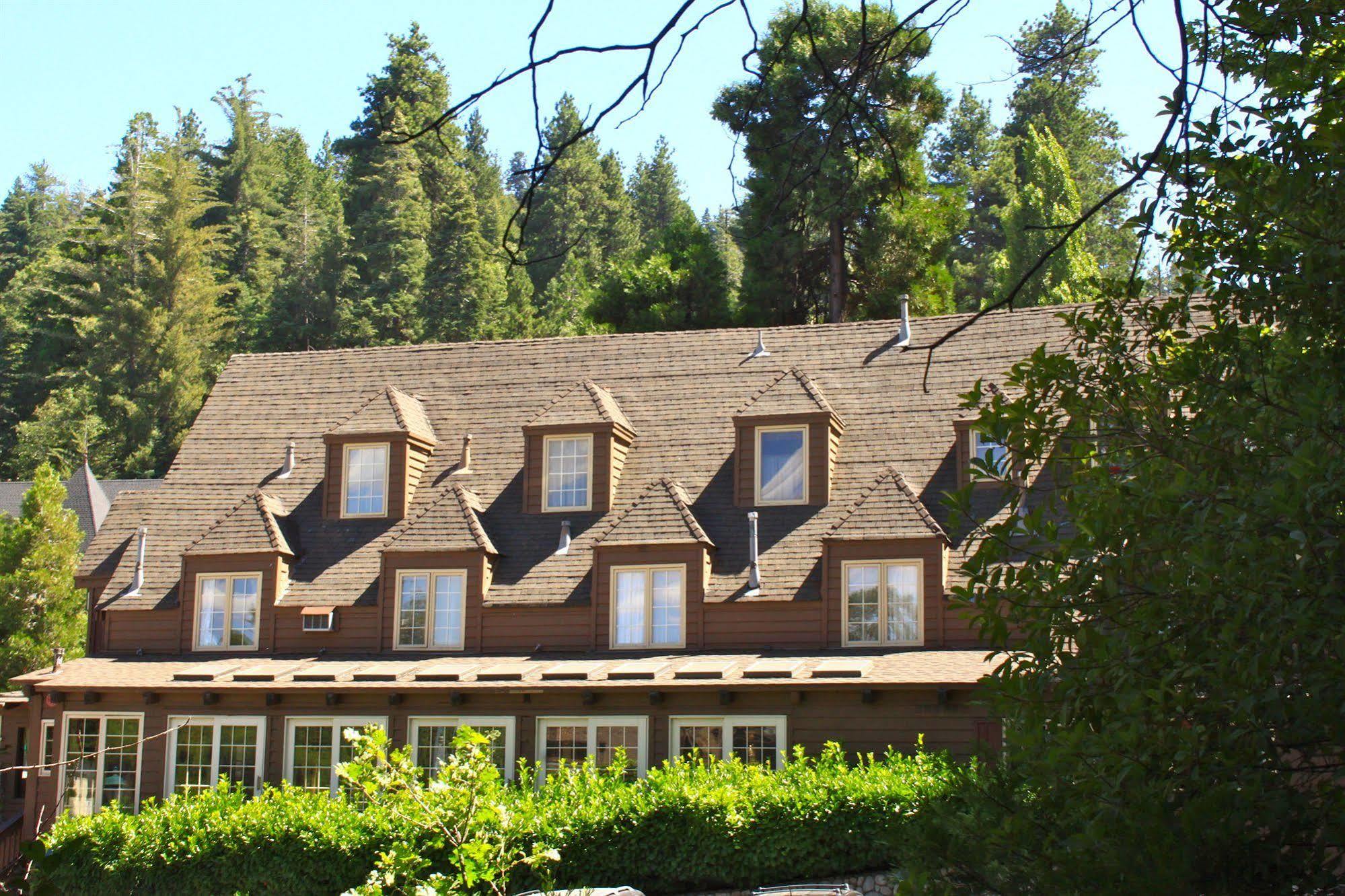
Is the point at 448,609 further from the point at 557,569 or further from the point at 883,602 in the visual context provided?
the point at 883,602

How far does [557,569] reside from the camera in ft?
69.7

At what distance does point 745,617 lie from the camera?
20141mm

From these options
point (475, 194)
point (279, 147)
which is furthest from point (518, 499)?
point (279, 147)

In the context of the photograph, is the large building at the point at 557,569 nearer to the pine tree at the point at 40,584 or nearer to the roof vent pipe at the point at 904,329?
the roof vent pipe at the point at 904,329

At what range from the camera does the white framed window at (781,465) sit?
70.6ft

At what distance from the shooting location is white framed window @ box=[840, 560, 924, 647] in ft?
64.2

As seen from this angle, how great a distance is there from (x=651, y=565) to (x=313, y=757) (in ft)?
18.6

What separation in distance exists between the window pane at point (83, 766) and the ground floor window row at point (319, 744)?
0.6 inches

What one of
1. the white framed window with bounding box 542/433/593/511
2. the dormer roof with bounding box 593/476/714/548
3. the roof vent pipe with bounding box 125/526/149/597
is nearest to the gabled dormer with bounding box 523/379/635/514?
the white framed window with bounding box 542/433/593/511

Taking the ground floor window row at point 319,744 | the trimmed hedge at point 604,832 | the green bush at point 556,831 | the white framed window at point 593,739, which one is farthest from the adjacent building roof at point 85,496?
the trimmed hedge at point 604,832

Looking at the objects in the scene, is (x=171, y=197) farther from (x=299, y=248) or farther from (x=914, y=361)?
(x=914, y=361)

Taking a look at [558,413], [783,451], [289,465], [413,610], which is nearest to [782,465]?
[783,451]

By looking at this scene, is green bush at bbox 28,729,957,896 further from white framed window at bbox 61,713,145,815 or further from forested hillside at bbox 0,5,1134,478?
forested hillside at bbox 0,5,1134,478

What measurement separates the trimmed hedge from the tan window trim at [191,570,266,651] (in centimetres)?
487
